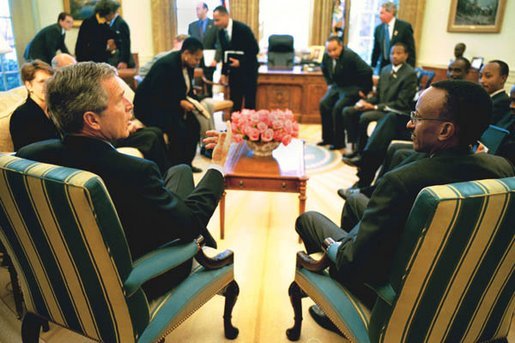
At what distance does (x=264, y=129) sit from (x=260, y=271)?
1105 millimetres

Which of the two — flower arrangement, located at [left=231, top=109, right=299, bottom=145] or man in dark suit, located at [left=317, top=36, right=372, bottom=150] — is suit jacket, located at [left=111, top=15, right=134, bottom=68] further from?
flower arrangement, located at [left=231, top=109, right=299, bottom=145]

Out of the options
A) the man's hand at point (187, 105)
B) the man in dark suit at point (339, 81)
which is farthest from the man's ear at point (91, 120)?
the man in dark suit at point (339, 81)

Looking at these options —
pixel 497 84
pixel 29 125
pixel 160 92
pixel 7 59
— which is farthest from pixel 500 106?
pixel 7 59

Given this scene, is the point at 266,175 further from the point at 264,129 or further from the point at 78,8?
the point at 78,8

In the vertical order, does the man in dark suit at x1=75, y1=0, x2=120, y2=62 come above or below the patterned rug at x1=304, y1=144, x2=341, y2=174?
above

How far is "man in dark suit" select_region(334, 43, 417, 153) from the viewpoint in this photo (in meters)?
4.37

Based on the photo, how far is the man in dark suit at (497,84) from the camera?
10.6 feet

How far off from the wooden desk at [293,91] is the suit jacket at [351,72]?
106 centimetres

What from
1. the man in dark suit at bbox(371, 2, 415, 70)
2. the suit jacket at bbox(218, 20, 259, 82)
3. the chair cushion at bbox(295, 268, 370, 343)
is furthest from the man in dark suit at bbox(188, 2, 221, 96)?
the chair cushion at bbox(295, 268, 370, 343)

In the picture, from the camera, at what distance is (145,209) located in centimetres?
138

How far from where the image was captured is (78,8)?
7363mm

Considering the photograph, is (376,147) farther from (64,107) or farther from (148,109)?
(64,107)

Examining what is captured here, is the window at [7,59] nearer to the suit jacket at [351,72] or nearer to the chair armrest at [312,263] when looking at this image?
the suit jacket at [351,72]

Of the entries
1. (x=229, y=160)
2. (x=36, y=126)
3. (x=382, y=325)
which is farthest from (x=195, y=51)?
(x=382, y=325)
